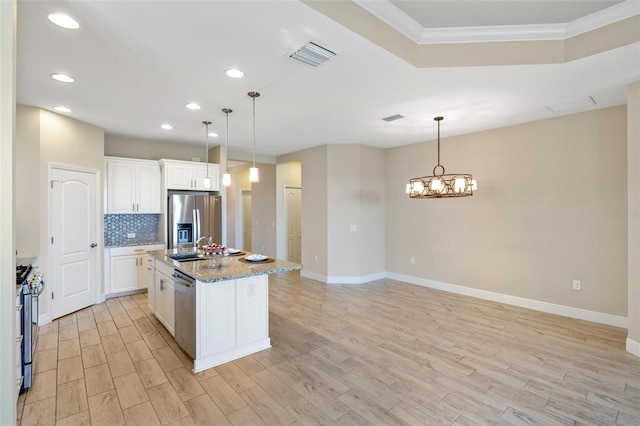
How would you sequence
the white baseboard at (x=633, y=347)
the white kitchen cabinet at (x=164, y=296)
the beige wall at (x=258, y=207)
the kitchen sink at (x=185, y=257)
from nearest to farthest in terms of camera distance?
the white baseboard at (x=633, y=347) → the white kitchen cabinet at (x=164, y=296) → the kitchen sink at (x=185, y=257) → the beige wall at (x=258, y=207)

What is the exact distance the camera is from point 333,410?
87.0 inches

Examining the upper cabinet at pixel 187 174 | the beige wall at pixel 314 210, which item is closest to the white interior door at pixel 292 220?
the beige wall at pixel 314 210

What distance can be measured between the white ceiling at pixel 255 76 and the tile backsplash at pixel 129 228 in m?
1.59

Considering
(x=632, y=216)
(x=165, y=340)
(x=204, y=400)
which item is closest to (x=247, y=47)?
(x=204, y=400)

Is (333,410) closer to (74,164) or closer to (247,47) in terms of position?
(247,47)

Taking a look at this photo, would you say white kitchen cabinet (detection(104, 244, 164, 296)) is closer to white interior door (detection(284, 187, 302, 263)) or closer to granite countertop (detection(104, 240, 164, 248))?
granite countertop (detection(104, 240, 164, 248))

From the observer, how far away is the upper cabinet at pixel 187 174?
5.34 meters

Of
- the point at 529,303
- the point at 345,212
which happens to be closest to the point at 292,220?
the point at 345,212

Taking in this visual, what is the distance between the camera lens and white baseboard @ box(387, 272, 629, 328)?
12.5 ft

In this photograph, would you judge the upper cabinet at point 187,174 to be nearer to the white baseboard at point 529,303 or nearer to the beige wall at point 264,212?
the beige wall at point 264,212

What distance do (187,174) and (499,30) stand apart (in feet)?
16.6

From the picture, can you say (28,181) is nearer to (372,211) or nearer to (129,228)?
(129,228)

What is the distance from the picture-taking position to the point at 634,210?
10.1ft

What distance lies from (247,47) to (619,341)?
16.1ft
